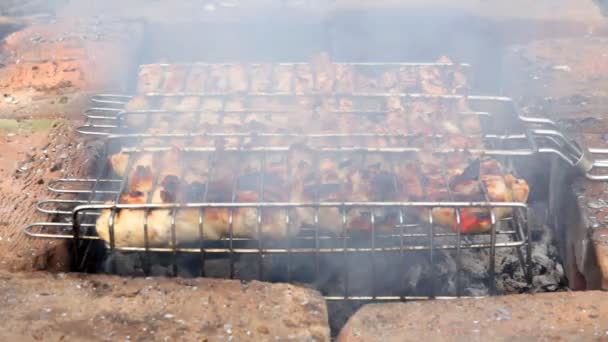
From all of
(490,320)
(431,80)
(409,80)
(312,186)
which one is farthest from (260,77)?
(490,320)

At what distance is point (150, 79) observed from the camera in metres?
4.56

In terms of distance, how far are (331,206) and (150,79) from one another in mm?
1973

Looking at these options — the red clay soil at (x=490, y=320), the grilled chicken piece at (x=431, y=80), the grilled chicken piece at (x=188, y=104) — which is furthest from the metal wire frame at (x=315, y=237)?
the grilled chicken piece at (x=431, y=80)

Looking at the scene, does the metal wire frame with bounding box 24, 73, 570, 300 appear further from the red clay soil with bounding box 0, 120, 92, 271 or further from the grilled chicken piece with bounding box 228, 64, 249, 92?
the grilled chicken piece with bounding box 228, 64, 249, 92

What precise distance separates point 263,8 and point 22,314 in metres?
4.17

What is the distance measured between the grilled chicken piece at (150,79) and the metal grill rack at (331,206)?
0.40ft

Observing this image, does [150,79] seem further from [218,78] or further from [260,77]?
[260,77]

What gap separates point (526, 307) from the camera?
3041 millimetres

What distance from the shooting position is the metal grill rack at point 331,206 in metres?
3.25

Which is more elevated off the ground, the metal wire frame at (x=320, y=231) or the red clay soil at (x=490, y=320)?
the metal wire frame at (x=320, y=231)

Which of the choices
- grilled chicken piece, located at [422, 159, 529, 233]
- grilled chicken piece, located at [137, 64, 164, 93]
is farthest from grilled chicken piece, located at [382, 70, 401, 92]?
grilled chicken piece, located at [137, 64, 164, 93]

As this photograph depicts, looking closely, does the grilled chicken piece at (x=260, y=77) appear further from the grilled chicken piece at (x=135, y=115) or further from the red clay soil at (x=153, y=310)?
the red clay soil at (x=153, y=310)

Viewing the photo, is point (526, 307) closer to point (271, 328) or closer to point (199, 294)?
point (271, 328)

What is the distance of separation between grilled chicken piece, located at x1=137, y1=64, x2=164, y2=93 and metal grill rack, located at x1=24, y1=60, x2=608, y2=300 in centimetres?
12
